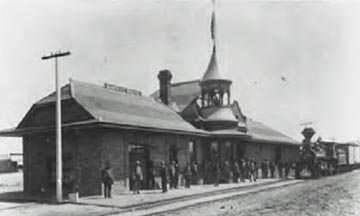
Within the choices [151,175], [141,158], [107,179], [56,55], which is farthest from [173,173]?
[56,55]

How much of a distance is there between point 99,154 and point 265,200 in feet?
23.2

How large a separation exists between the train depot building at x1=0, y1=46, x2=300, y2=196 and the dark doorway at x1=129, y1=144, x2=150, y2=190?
46mm

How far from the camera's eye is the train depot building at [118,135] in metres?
20.7

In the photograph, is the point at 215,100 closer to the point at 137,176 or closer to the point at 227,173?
the point at 227,173

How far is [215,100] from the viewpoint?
32312 millimetres

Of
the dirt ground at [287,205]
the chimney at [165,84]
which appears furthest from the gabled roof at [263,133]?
the dirt ground at [287,205]

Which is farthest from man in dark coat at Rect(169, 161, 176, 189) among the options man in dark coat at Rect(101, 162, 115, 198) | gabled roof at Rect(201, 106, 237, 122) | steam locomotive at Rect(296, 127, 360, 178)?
steam locomotive at Rect(296, 127, 360, 178)

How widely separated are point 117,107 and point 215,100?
10023 mm

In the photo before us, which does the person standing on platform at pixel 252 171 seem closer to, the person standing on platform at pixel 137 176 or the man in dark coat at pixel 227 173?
the man in dark coat at pixel 227 173

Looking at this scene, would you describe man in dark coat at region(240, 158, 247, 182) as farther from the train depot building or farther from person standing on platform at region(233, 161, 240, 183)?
person standing on platform at region(233, 161, 240, 183)

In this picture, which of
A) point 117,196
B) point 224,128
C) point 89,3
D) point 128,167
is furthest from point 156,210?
point 224,128

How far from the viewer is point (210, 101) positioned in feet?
107

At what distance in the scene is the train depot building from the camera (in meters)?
20.7

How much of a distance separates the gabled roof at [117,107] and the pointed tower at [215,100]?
242cm
